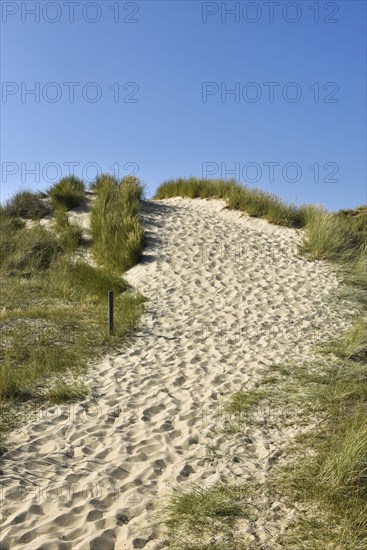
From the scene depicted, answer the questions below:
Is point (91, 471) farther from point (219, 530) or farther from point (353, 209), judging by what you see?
point (353, 209)

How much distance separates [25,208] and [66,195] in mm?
1422

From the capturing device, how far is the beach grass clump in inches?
494

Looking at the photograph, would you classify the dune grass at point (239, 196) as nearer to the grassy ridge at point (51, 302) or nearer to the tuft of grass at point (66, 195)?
the grassy ridge at point (51, 302)

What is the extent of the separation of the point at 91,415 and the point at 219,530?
2.40 meters

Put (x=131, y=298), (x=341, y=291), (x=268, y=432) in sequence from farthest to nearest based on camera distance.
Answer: (x=341, y=291)
(x=131, y=298)
(x=268, y=432)

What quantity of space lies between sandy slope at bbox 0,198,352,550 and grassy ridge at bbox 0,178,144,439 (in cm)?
41

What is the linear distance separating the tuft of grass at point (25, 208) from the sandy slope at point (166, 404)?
16.5 ft

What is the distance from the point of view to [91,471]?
180 inches

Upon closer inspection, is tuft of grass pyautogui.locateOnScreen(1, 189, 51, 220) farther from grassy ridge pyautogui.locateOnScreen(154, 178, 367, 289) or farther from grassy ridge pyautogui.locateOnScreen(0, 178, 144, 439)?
grassy ridge pyautogui.locateOnScreen(154, 178, 367, 289)

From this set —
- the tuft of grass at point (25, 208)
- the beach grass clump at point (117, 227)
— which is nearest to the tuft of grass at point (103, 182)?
the beach grass clump at point (117, 227)

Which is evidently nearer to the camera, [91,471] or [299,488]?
[299,488]

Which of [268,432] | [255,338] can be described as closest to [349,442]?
[268,432]

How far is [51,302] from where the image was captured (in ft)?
34.8

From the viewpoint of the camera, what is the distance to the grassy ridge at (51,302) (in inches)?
254
